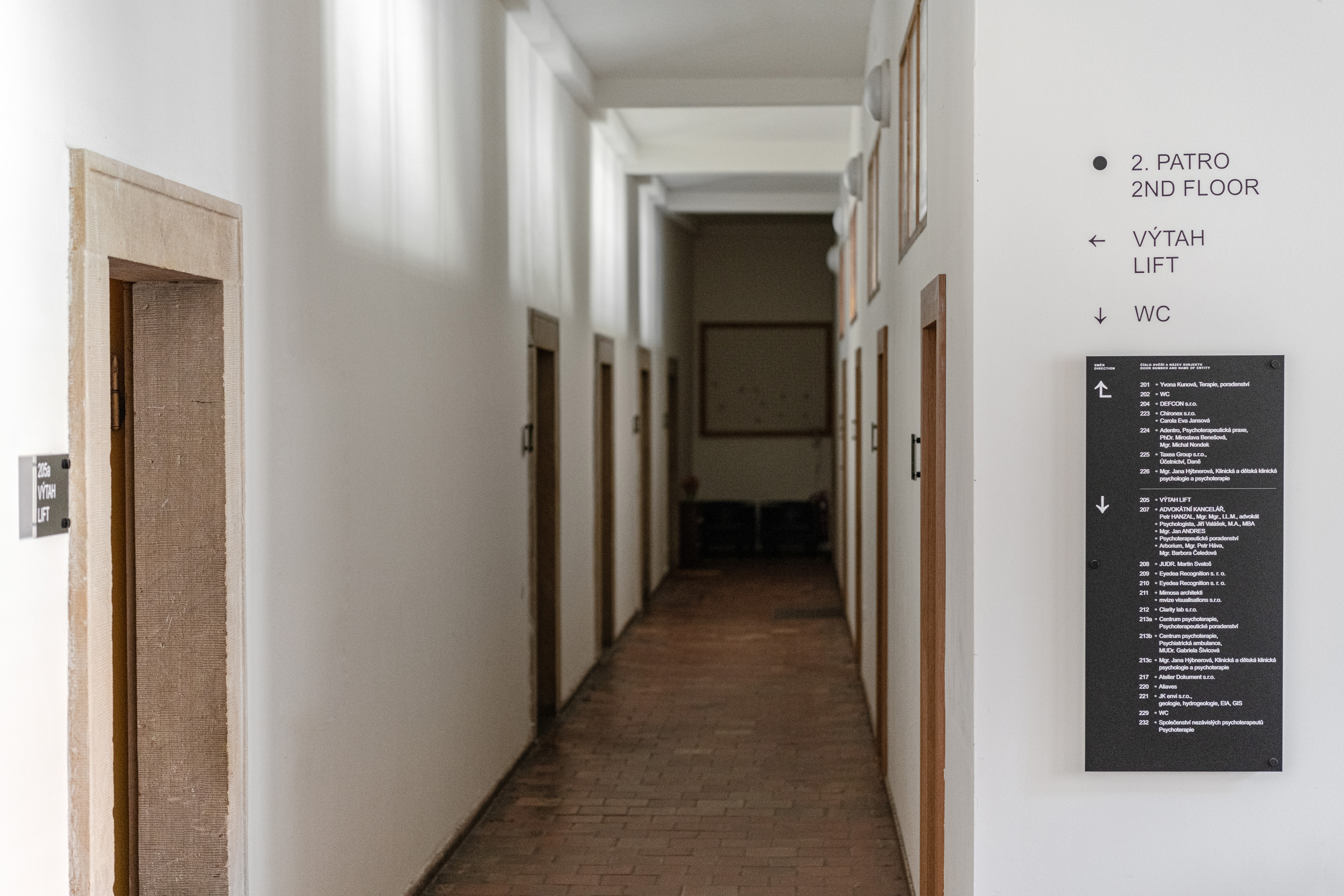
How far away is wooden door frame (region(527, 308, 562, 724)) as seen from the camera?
21.7 ft

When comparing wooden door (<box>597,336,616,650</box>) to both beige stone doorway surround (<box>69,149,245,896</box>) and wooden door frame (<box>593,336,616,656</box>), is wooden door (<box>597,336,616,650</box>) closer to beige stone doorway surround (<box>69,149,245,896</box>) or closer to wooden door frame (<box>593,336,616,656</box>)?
wooden door frame (<box>593,336,616,656</box>)

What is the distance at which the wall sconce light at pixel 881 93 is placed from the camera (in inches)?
223

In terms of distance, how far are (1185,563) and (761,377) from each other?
13343 millimetres

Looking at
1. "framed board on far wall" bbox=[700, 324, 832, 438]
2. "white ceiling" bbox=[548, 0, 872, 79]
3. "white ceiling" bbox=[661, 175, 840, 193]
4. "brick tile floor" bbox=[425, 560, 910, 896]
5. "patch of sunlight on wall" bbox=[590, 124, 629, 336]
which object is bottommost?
"brick tile floor" bbox=[425, 560, 910, 896]

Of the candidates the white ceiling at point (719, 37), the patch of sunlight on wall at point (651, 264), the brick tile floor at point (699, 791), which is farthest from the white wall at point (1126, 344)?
the patch of sunlight on wall at point (651, 264)

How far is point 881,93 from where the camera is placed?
5.75 m

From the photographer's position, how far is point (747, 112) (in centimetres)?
975

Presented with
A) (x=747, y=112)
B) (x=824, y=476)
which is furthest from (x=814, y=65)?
(x=824, y=476)

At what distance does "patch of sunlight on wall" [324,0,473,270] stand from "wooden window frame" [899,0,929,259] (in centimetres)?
176

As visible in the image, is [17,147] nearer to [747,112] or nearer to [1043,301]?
[1043,301]

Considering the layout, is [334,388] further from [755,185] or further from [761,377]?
[761,377]

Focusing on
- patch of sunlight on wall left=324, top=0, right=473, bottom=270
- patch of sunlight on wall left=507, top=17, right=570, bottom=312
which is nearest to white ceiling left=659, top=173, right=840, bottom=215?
patch of sunlight on wall left=507, top=17, right=570, bottom=312

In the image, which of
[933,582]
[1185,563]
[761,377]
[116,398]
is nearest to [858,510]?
[933,582]

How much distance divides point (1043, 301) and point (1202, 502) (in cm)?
59
